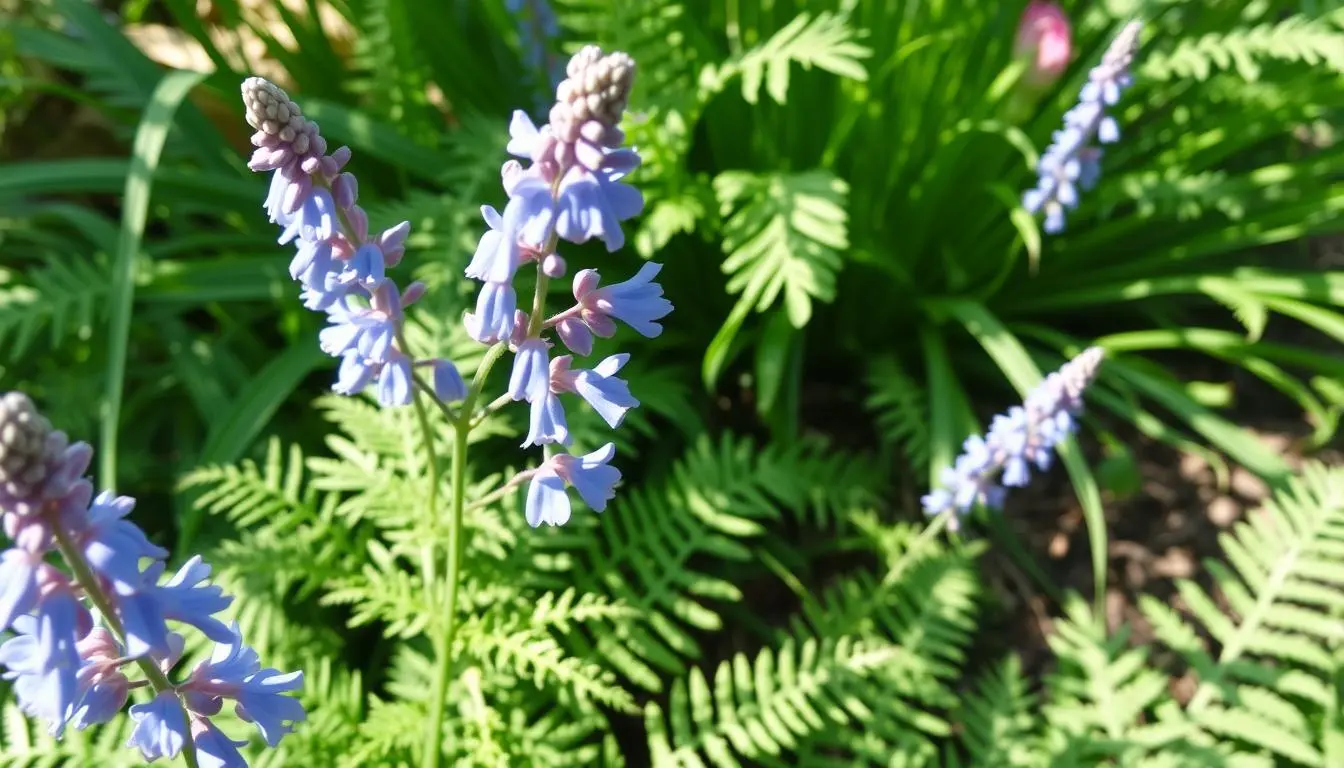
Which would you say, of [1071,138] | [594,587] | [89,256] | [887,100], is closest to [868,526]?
[594,587]

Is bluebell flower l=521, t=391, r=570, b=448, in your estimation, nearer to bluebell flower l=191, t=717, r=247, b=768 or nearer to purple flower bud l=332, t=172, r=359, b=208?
purple flower bud l=332, t=172, r=359, b=208

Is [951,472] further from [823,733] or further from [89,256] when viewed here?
[89,256]

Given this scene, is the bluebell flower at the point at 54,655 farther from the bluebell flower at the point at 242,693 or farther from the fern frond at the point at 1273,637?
the fern frond at the point at 1273,637

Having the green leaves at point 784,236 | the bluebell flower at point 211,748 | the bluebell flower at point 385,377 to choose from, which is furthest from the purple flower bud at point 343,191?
the green leaves at point 784,236

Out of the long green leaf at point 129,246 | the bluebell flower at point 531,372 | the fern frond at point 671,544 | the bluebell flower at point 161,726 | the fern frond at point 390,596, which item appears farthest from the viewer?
the long green leaf at point 129,246

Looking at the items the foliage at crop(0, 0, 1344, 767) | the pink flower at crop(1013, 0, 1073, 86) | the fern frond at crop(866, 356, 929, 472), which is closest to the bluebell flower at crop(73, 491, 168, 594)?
the foliage at crop(0, 0, 1344, 767)

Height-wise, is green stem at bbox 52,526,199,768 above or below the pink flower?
below

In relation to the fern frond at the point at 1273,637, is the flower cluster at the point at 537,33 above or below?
above
